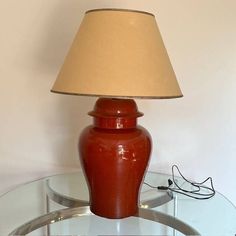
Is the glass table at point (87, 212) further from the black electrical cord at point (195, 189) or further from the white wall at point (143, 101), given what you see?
the white wall at point (143, 101)

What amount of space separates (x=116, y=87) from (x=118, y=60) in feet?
0.25

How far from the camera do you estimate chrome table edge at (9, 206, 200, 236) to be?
1124 mm

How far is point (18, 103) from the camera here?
1.46m

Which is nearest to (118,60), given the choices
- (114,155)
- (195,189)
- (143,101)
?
(114,155)

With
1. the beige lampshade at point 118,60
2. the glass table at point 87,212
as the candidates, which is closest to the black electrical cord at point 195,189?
the glass table at point 87,212

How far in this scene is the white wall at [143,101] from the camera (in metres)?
1.37

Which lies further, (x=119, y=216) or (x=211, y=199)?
(x=211, y=199)

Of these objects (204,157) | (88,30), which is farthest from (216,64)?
(88,30)

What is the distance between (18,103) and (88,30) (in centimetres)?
63

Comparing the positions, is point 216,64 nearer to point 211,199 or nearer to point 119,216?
point 211,199

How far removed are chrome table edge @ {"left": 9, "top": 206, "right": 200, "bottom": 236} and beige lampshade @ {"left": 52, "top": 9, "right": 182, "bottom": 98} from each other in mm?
470

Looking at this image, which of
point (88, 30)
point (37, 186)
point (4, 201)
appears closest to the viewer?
point (88, 30)

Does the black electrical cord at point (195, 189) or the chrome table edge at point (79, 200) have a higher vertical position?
the black electrical cord at point (195, 189)

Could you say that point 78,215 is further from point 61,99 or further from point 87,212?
point 61,99
